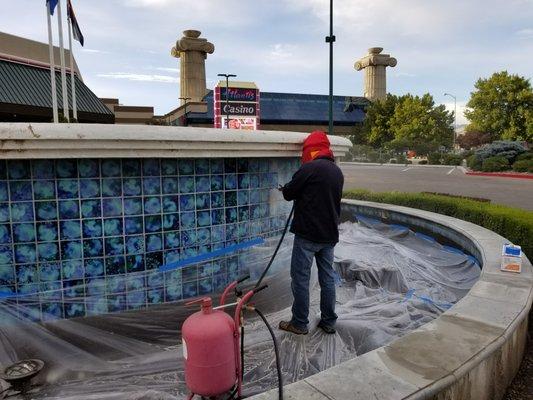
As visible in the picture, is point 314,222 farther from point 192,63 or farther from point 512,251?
point 192,63

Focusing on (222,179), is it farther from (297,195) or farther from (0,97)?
(0,97)

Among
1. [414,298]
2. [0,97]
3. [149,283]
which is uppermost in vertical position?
[0,97]

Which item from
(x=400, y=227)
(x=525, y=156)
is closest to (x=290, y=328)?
(x=400, y=227)

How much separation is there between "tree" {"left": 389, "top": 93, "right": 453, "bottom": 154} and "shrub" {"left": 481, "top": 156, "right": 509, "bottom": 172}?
21.9 meters

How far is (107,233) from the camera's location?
11.3 ft

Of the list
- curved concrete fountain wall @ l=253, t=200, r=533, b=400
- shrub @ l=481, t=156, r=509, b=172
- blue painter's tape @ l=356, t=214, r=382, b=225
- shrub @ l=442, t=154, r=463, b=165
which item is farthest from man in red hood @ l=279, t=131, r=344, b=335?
shrub @ l=442, t=154, r=463, b=165

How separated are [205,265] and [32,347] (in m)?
1.60

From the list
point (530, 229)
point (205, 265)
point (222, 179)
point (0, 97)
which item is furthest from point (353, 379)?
point (0, 97)

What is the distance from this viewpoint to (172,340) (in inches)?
147

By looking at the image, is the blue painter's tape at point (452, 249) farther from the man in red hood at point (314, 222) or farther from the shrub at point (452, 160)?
the shrub at point (452, 160)

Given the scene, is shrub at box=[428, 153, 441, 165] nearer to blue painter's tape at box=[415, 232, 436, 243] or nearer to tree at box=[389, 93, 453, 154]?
tree at box=[389, 93, 453, 154]

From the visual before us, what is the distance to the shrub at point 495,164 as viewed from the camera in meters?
31.7

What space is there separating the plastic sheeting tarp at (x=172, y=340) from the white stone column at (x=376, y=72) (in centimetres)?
6532

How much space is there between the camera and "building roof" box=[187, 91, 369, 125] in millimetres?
55031
